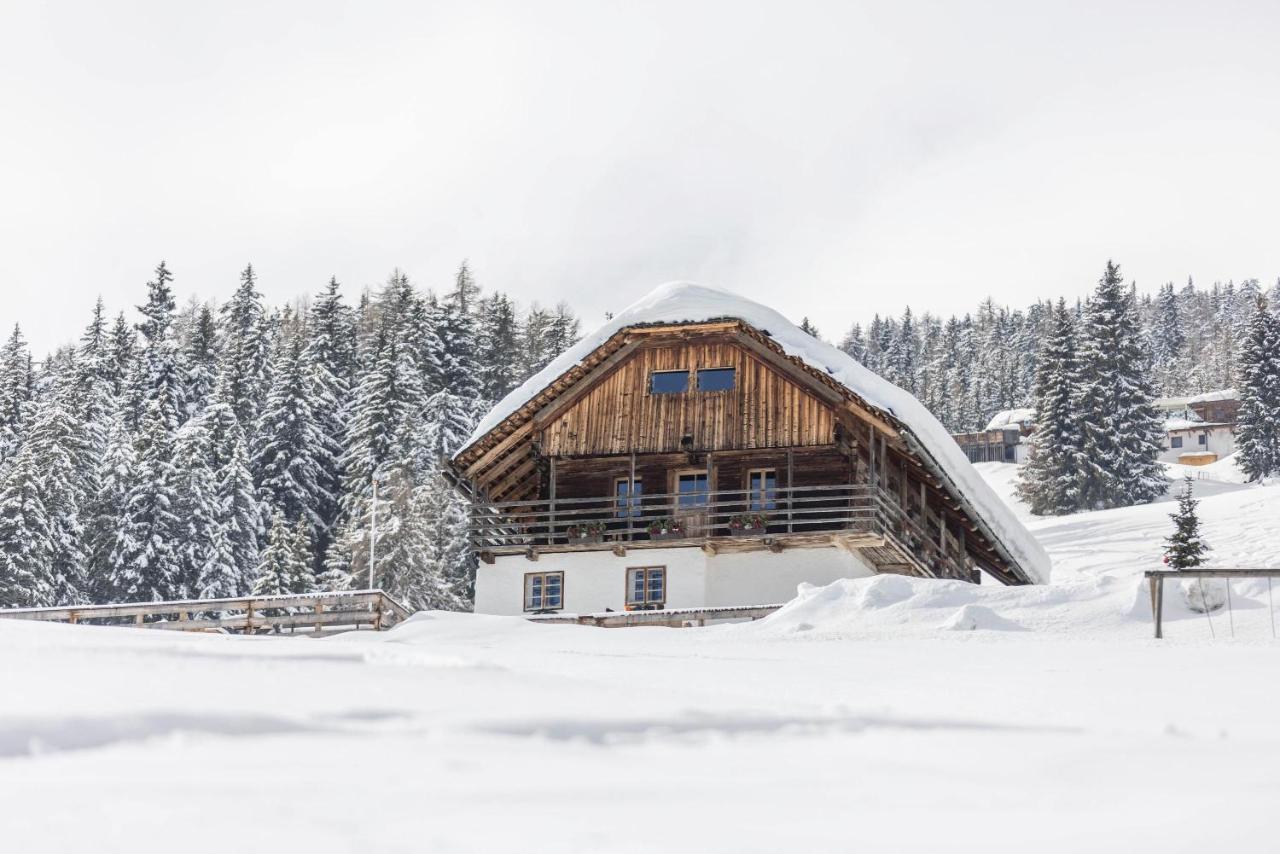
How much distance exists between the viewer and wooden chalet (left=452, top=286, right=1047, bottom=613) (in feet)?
95.5

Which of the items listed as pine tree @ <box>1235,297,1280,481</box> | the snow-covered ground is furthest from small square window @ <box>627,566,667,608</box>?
pine tree @ <box>1235,297,1280,481</box>

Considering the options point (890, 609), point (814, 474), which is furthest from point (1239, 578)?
point (814, 474)

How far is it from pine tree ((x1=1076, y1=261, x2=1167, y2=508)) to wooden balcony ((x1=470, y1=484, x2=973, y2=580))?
155 feet

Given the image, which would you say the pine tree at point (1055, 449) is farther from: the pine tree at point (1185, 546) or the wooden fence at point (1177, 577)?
the wooden fence at point (1177, 577)

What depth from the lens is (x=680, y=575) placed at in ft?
96.7

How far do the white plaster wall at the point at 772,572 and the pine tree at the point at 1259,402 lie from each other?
2385 inches

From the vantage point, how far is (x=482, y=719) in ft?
17.3

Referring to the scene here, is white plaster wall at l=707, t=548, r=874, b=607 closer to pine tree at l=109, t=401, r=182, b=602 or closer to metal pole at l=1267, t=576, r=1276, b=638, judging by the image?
metal pole at l=1267, t=576, r=1276, b=638

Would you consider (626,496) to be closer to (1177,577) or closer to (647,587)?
(647,587)

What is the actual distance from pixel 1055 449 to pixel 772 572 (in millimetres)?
52022

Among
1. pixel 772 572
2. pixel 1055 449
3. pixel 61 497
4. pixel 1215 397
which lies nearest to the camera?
pixel 772 572

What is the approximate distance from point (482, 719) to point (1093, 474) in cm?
7494

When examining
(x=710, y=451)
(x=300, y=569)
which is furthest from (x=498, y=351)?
(x=710, y=451)

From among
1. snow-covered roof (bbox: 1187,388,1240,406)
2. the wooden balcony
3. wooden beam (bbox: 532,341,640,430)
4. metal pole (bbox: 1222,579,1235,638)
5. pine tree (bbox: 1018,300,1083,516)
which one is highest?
snow-covered roof (bbox: 1187,388,1240,406)
